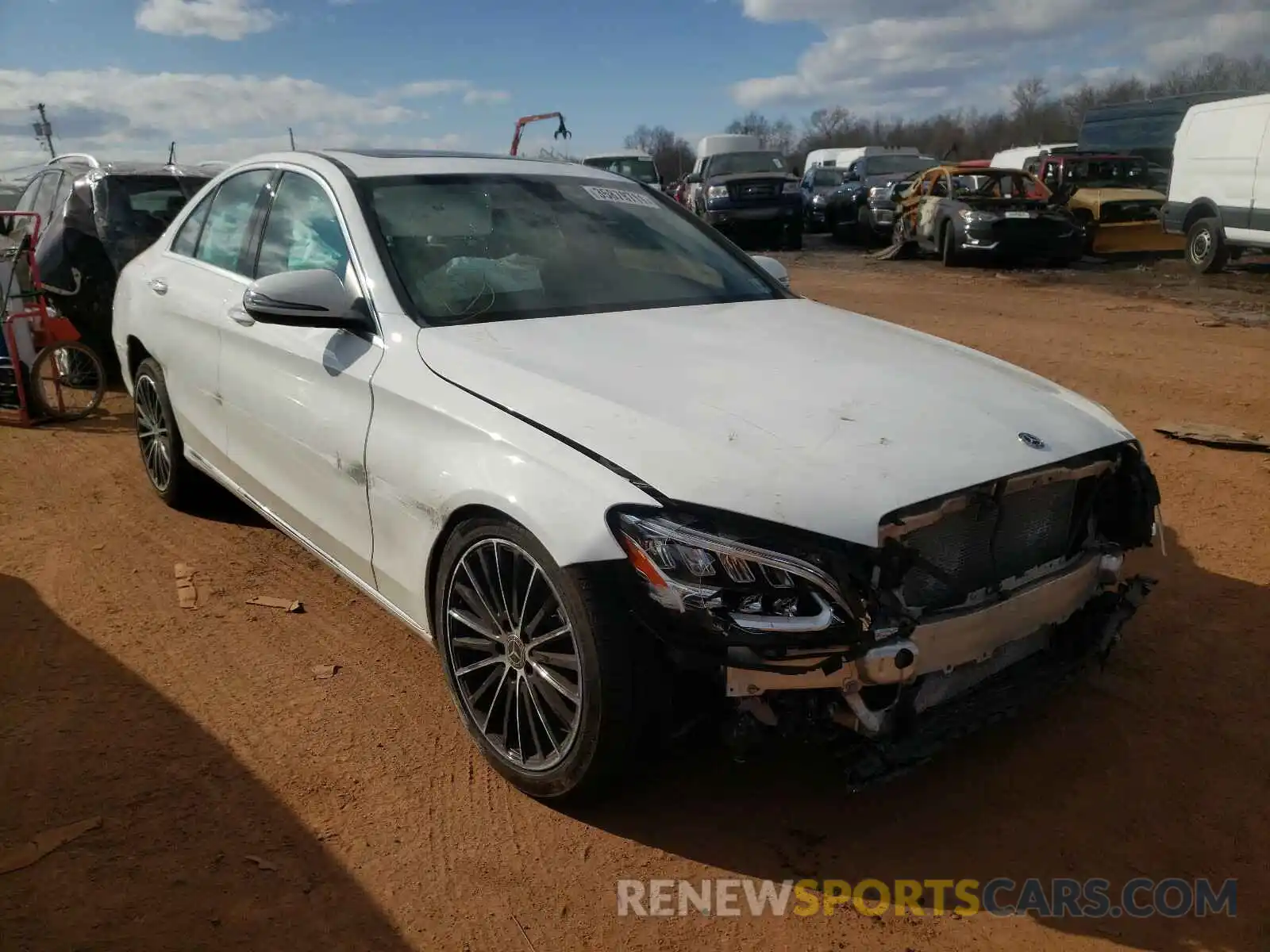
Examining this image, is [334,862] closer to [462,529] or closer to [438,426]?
[462,529]

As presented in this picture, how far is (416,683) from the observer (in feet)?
11.3

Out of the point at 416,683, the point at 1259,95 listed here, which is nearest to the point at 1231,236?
the point at 1259,95

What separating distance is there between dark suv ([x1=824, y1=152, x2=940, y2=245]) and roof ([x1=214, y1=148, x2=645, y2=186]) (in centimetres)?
1830

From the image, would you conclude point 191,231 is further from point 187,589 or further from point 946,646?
point 946,646

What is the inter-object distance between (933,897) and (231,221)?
3829 millimetres

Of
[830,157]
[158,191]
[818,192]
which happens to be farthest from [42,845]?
[830,157]

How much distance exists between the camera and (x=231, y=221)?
4332 mm

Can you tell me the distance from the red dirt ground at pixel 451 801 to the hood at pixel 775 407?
94cm

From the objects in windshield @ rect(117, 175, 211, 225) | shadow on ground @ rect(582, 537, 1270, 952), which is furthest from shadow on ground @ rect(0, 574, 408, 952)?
windshield @ rect(117, 175, 211, 225)

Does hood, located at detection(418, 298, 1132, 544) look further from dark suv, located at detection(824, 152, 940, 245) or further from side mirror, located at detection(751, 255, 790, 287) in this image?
dark suv, located at detection(824, 152, 940, 245)

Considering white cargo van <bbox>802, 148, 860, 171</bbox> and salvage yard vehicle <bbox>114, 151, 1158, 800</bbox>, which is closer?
salvage yard vehicle <bbox>114, 151, 1158, 800</bbox>

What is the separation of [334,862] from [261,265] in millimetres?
2420

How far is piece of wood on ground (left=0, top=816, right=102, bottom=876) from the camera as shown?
2.57 m

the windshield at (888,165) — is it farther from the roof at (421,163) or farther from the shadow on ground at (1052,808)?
the shadow on ground at (1052,808)
